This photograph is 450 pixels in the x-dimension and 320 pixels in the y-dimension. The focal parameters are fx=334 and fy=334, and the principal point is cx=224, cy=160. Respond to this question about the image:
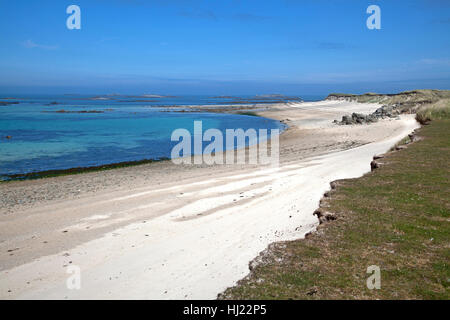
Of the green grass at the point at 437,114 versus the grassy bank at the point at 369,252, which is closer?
the grassy bank at the point at 369,252

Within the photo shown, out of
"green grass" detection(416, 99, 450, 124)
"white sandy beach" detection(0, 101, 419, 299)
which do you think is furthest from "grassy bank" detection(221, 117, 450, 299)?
"green grass" detection(416, 99, 450, 124)

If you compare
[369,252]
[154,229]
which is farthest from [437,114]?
[154,229]

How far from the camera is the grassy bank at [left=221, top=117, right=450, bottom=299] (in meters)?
5.05

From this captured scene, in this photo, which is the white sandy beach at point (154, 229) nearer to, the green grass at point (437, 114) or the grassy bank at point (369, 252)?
the grassy bank at point (369, 252)

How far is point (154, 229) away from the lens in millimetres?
9703

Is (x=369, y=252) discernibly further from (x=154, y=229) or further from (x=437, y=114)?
(x=437, y=114)

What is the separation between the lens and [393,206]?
335 inches

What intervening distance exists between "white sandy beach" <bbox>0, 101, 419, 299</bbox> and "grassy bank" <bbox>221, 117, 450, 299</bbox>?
98 centimetres

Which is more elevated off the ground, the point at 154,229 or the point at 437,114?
the point at 437,114

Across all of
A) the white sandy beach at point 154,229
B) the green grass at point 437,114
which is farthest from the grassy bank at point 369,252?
the green grass at point 437,114

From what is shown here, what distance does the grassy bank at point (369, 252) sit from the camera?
505cm

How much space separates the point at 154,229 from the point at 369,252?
5898 mm

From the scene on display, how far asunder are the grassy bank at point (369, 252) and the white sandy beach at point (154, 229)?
3.20 ft
